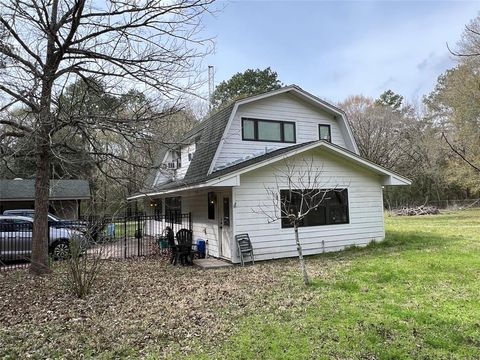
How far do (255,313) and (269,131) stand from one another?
8.15 m

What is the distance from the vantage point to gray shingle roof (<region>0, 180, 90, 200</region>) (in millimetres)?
19781

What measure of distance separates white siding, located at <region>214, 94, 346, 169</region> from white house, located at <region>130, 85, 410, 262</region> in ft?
0.11

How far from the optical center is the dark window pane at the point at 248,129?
12117 mm

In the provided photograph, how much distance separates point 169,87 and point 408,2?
5.16 metres

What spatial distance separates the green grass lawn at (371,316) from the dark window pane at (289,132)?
5.55 m

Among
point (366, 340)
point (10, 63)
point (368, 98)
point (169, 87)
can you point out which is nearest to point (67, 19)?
point (10, 63)

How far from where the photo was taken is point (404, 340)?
13.9 ft

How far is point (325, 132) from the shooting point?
1367 cm

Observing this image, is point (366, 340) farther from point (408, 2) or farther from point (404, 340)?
point (408, 2)

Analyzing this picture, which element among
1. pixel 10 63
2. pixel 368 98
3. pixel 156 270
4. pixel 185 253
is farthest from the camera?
pixel 368 98

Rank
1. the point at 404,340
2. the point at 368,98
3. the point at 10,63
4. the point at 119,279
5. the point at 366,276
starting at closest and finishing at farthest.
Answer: the point at 404,340, the point at 10,63, the point at 366,276, the point at 119,279, the point at 368,98

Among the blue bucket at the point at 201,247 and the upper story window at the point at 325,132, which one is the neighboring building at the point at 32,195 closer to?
the blue bucket at the point at 201,247

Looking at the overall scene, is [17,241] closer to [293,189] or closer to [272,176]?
[272,176]

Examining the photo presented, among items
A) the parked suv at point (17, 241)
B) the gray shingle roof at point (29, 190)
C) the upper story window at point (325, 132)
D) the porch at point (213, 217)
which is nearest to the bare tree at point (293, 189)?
the porch at point (213, 217)
